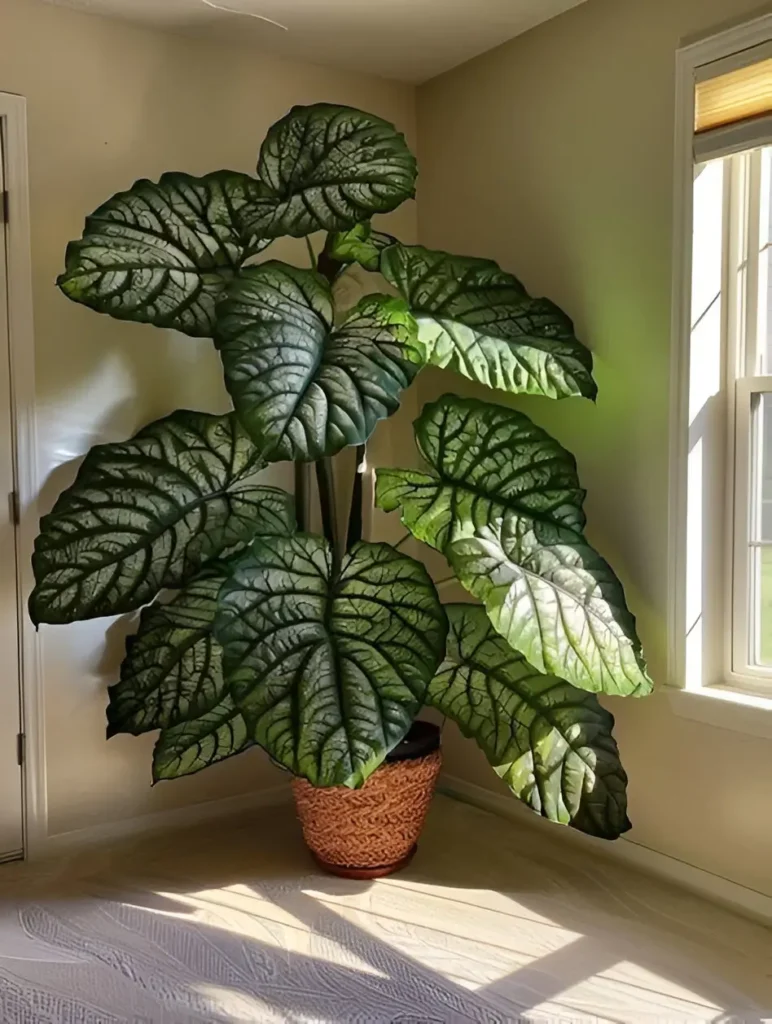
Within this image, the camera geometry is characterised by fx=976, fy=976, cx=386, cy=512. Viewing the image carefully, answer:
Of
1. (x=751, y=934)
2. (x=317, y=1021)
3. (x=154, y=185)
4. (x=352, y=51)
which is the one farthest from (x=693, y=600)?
(x=352, y=51)

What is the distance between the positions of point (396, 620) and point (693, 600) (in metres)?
0.70

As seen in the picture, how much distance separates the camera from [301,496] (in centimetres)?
245

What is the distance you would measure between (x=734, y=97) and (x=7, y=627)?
1.98m

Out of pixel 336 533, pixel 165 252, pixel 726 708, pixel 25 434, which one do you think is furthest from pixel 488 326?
pixel 25 434

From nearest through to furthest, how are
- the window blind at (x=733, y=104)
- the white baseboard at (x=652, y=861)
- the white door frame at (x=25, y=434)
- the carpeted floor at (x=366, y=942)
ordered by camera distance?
the carpeted floor at (x=366, y=942) → the window blind at (x=733, y=104) → the white baseboard at (x=652, y=861) → the white door frame at (x=25, y=434)

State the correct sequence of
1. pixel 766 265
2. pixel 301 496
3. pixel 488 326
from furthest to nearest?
pixel 301 496
pixel 488 326
pixel 766 265

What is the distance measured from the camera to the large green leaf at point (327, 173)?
2043 millimetres

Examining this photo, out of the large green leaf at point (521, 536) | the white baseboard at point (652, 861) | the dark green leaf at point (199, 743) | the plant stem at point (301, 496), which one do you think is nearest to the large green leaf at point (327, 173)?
the large green leaf at point (521, 536)

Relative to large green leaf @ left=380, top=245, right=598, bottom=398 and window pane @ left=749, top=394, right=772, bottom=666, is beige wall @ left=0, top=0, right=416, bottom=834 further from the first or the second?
window pane @ left=749, top=394, right=772, bottom=666

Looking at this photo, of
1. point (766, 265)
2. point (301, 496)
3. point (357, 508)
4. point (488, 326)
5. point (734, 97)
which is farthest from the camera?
point (301, 496)

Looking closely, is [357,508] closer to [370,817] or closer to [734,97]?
[370,817]

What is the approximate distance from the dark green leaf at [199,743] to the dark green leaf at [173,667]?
0.16ft

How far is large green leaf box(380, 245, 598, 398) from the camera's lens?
2.05 metres

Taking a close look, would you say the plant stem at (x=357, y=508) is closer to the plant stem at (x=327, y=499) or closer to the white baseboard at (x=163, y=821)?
the plant stem at (x=327, y=499)
